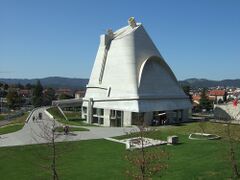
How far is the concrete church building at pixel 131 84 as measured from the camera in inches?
2245

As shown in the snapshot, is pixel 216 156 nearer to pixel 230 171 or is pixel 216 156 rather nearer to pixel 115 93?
pixel 230 171

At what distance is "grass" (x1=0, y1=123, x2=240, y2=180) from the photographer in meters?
22.1

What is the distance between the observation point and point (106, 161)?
2656cm

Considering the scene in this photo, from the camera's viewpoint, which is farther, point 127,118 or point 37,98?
point 37,98

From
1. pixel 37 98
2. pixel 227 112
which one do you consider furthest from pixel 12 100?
pixel 227 112

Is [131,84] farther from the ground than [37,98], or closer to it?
farther from the ground

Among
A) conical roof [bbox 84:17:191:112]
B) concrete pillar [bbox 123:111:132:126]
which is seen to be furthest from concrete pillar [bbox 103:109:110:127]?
concrete pillar [bbox 123:111:132:126]

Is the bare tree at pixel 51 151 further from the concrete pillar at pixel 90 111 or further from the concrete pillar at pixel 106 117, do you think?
the concrete pillar at pixel 90 111

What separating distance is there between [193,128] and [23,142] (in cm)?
2242

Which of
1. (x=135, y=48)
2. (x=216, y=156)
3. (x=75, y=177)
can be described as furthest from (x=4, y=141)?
(x=135, y=48)

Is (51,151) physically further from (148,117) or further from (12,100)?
(12,100)

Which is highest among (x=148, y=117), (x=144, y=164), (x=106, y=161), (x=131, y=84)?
(x=131, y=84)

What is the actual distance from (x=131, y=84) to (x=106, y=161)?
3253 cm

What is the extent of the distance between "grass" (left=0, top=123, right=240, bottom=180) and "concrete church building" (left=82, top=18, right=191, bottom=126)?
22.0 metres
